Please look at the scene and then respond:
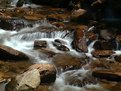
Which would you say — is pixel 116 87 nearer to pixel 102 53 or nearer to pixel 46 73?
pixel 46 73

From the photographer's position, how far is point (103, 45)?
1286 cm

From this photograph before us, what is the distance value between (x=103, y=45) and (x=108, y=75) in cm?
284

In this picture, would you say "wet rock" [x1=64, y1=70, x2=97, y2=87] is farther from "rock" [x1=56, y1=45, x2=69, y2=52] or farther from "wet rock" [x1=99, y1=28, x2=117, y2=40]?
"wet rock" [x1=99, y1=28, x2=117, y2=40]

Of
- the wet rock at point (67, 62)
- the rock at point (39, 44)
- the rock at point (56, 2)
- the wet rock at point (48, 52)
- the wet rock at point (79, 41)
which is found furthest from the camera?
the rock at point (56, 2)

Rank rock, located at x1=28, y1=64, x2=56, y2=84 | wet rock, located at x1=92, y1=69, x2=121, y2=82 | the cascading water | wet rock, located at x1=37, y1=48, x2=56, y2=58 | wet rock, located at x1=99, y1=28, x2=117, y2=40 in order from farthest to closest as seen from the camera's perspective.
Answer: wet rock, located at x1=99, y1=28, x2=117, y2=40
the cascading water
wet rock, located at x1=37, y1=48, x2=56, y2=58
wet rock, located at x1=92, y1=69, x2=121, y2=82
rock, located at x1=28, y1=64, x2=56, y2=84

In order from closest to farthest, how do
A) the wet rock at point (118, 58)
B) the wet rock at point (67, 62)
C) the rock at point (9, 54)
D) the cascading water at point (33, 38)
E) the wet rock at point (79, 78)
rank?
the wet rock at point (79, 78) → the wet rock at point (67, 62) → the rock at point (9, 54) → the wet rock at point (118, 58) → the cascading water at point (33, 38)

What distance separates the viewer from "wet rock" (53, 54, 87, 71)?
10894 millimetres

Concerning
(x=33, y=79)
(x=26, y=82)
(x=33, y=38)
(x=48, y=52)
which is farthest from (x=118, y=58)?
(x=26, y=82)

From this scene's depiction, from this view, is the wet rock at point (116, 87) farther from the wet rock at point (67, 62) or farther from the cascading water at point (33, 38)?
the wet rock at point (67, 62)

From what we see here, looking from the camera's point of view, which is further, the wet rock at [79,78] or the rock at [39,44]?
the rock at [39,44]

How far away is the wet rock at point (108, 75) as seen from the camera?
10.1 metres

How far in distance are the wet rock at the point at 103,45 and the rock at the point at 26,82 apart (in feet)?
13.8

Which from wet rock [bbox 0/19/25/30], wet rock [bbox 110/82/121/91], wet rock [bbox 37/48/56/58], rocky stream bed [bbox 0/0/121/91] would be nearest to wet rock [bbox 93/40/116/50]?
rocky stream bed [bbox 0/0/121/91]

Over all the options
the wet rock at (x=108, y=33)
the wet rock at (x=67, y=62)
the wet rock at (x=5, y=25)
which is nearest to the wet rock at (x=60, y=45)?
the wet rock at (x=67, y=62)
